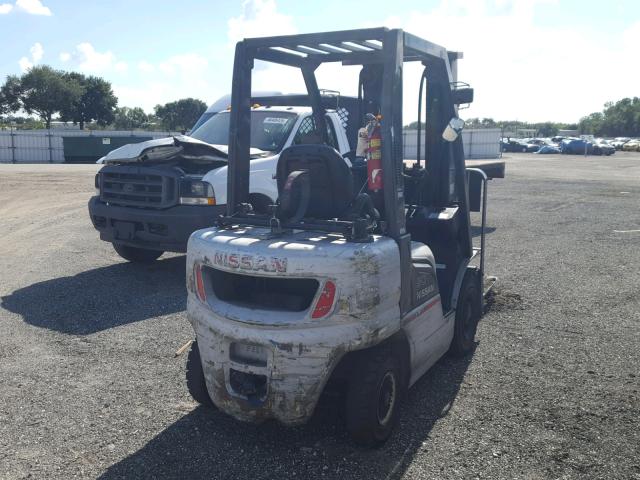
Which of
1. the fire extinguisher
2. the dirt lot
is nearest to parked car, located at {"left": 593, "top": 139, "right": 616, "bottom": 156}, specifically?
the dirt lot

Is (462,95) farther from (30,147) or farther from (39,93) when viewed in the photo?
(39,93)

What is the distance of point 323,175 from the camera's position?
165 inches

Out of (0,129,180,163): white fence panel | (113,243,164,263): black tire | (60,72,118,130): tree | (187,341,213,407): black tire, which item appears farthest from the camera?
(60,72,118,130): tree

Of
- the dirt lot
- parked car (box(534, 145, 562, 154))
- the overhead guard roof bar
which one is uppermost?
the overhead guard roof bar

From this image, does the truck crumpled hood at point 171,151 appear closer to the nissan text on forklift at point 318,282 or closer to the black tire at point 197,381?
the nissan text on forklift at point 318,282

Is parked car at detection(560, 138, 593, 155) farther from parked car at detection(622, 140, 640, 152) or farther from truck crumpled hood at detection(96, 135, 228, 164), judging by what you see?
truck crumpled hood at detection(96, 135, 228, 164)

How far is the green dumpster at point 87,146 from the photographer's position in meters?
36.2

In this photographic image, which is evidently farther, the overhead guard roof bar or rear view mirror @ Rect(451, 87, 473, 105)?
rear view mirror @ Rect(451, 87, 473, 105)

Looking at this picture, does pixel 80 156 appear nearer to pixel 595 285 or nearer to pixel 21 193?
pixel 21 193

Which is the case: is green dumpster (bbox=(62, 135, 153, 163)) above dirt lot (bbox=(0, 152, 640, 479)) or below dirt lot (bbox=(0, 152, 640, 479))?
above

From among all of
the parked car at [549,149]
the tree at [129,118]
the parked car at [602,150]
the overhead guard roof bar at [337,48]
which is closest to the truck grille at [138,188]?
the overhead guard roof bar at [337,48]

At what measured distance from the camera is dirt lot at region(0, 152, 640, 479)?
12.7 ft

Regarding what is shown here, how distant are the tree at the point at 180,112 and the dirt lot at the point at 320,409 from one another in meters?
64.5

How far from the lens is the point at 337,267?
12.0 ft
